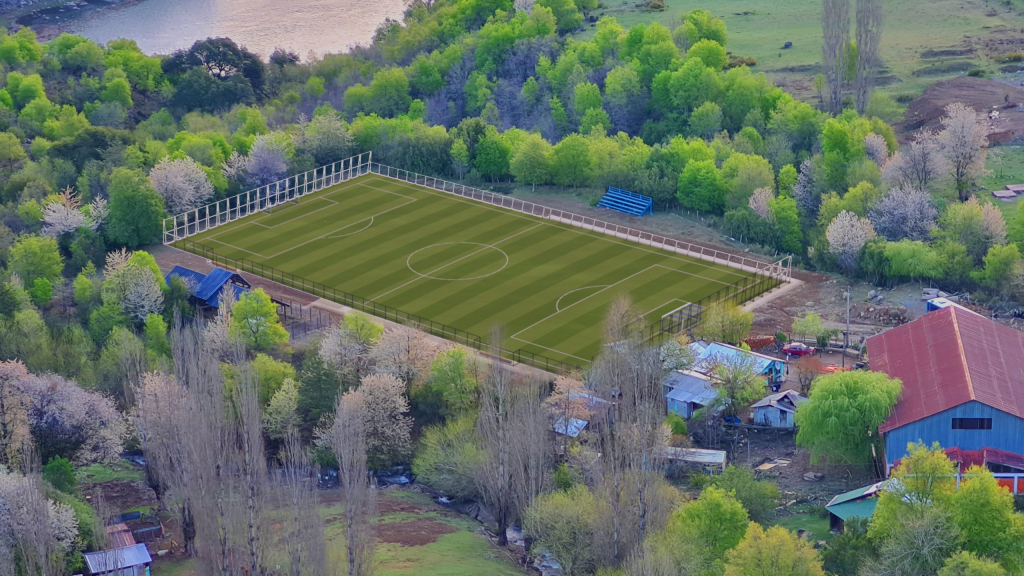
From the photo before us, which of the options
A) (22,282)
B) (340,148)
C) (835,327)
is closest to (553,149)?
(340,148)

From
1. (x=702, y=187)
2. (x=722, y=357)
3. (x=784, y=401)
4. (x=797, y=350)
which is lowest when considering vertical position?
(x=797, y=350)

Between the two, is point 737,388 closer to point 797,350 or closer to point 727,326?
point 727,326

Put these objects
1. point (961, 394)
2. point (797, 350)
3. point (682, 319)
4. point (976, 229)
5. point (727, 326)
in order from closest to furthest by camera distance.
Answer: point (961, 394), point (797, 350), point (727, 326), point (682, 319), point (976, 229)

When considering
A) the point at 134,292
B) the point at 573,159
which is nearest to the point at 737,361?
the point at 134,292

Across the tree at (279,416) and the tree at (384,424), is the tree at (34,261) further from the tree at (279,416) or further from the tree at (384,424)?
the tree at (384,424)

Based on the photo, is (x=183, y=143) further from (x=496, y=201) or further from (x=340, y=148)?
(x=496, y=201)

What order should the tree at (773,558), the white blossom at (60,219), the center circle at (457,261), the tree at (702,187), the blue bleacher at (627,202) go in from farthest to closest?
1. the blue bleacher at (627,202)
2. the tree at (702,187)
3. the white blossom at (60,219)
4. the center circle at (457,261)
5. the tree at (773,558)

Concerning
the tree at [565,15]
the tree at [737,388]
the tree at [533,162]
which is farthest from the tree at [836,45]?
the tree at [737,388]

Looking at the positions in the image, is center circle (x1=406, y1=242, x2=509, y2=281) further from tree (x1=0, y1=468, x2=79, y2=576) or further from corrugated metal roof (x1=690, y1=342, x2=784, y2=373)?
tree (x1=0, y1=468, x2=79, y2=576)
